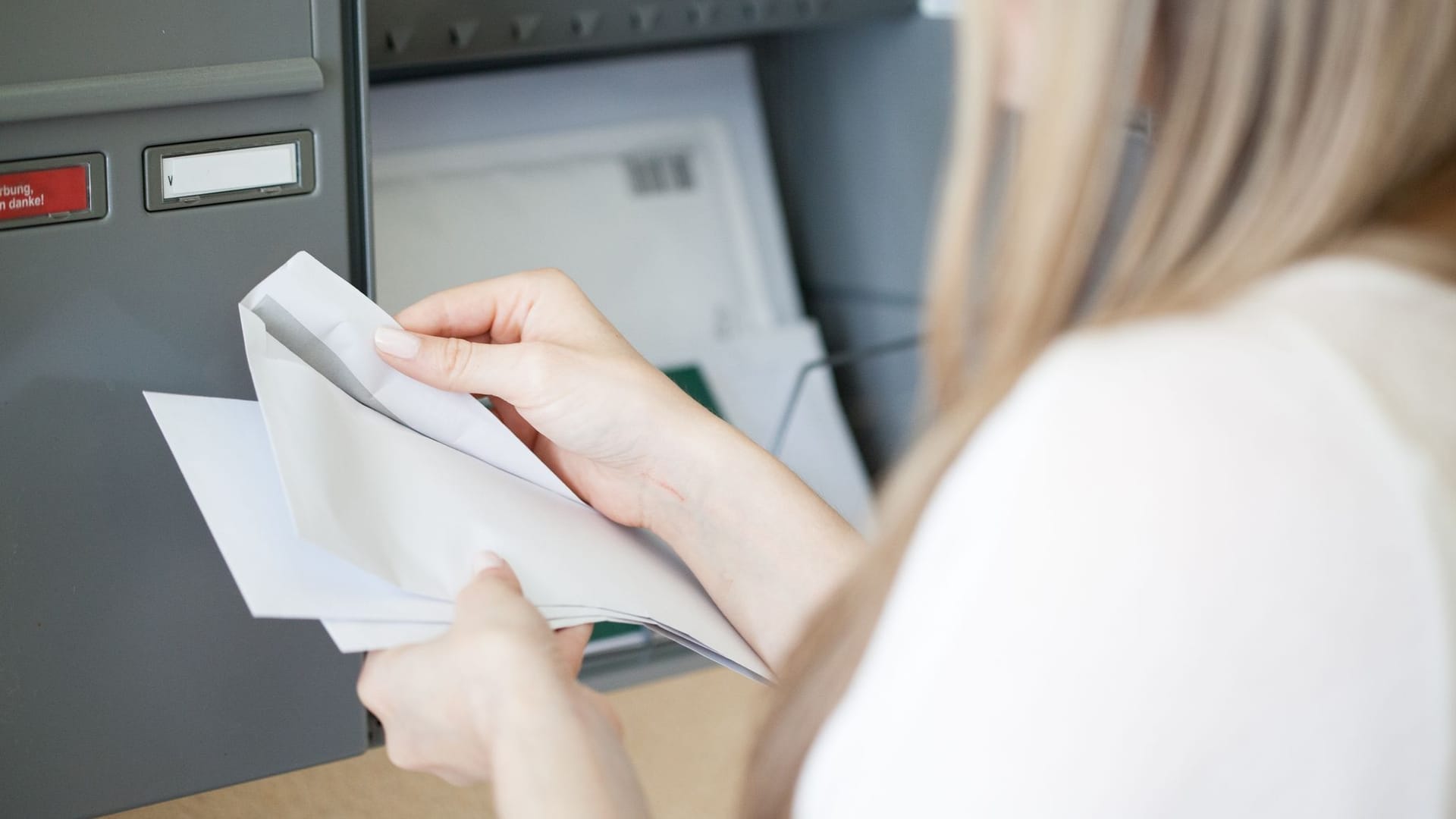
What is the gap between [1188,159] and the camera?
34cm

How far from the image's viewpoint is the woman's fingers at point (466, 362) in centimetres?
55

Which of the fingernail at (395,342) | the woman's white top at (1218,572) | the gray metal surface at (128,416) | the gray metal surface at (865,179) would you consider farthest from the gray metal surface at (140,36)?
the gray metal surface at (865,179)

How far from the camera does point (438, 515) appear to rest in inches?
20.4

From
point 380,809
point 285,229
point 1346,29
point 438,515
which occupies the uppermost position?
point 1346,29

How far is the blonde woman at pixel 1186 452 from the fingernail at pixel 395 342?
0.84 ft

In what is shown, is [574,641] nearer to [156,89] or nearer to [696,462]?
[696,462]

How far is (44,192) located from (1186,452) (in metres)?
0.46

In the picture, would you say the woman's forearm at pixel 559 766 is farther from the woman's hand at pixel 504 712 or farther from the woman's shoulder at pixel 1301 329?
the woman's shoulder at pixel 1301 329

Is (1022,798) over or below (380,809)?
over

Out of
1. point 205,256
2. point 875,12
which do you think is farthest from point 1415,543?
point 875,12

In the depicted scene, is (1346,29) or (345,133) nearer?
(1346,29)

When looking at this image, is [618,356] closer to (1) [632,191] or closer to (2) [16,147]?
(2) [16,147]

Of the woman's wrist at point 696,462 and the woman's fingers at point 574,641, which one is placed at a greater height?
the woman's wrist at point 696,462

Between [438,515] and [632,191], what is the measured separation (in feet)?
1.81
